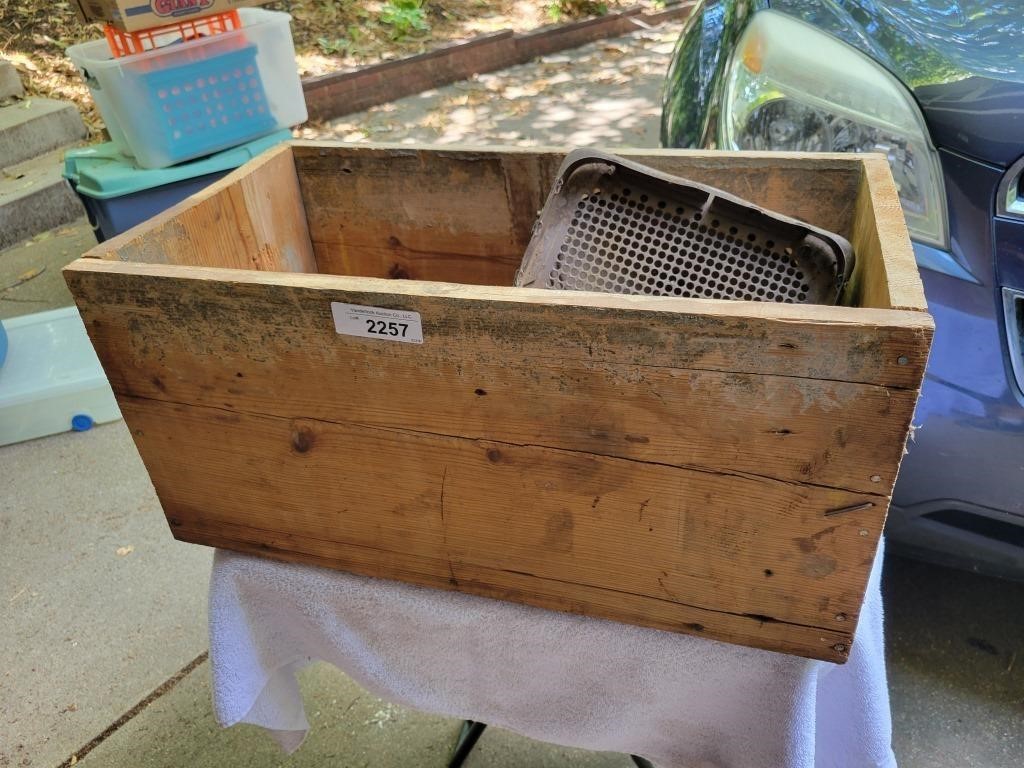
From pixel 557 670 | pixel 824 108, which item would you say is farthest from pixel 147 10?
pixel 557 670

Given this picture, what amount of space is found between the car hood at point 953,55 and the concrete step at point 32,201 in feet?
12.5

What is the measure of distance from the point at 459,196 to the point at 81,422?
208cm

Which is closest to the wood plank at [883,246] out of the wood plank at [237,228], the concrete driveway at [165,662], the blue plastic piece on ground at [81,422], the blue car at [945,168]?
the blue car at [945,168]

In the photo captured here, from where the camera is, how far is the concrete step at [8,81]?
4.69 meters

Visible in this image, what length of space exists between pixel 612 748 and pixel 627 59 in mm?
6213

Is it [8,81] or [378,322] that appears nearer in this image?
[378,322]

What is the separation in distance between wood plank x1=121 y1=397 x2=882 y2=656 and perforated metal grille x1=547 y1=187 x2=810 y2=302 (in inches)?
12.3

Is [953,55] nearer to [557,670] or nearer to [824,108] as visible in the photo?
[824,108]

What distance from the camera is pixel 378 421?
940mm

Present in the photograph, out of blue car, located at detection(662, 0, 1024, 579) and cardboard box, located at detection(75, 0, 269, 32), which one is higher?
cardboard box, located at detection(75, 0, 269, 32)

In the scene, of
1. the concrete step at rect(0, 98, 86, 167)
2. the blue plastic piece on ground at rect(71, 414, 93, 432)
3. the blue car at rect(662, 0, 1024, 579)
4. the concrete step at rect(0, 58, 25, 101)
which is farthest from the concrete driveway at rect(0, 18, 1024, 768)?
the concrete step at rect(0, 58, 25, 101)

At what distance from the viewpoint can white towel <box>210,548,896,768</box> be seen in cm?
100

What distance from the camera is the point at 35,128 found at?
4.53m

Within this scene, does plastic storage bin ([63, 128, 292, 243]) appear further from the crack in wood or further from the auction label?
the auction label
